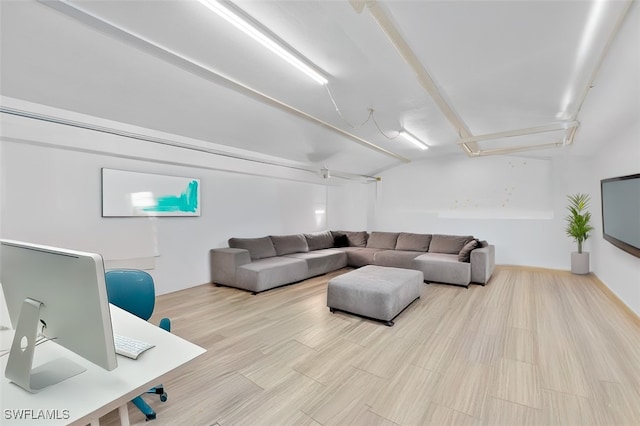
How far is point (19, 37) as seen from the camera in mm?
2258

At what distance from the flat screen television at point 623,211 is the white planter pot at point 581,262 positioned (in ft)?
5.20

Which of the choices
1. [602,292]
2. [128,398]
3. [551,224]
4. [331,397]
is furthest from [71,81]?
[551,224]

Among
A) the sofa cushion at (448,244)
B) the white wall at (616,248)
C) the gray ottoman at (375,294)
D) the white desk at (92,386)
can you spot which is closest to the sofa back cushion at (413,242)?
the sofa cushion at (448,244)

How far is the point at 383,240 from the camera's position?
6598 millimetres

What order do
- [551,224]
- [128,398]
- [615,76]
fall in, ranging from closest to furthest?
[128,398] → [615,76] → [551,224]

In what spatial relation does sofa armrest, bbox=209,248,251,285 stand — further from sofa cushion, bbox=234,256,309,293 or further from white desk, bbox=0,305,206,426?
white desk, bbox=0,305,206,426

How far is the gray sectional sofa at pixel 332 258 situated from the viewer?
14.7 ft

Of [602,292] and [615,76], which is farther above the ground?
[615,76]

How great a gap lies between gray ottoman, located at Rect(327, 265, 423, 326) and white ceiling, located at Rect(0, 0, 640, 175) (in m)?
2.39

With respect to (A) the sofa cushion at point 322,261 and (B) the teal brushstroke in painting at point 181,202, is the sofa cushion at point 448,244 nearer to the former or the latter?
(A) the sofa cushion at point 322,261

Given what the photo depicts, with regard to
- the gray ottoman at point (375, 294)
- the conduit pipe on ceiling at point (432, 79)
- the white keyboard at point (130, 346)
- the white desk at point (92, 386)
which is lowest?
the gray ottoman at point (375, 294)

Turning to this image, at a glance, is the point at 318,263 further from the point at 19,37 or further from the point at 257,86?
the point at 19,37

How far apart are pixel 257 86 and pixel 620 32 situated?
329cm

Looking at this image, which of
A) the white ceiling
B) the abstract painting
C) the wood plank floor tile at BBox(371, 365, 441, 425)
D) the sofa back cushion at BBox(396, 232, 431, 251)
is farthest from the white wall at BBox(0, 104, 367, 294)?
the wood plank floor tile at BBox(371, 365, 441, 425)
